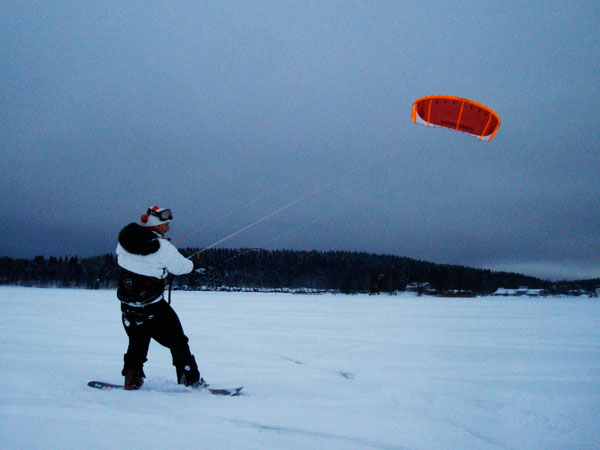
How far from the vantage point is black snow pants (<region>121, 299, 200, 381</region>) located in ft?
10.0

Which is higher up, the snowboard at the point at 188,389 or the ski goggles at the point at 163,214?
the ski goggles at the point at 163,214

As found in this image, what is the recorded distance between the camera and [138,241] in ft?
9.78

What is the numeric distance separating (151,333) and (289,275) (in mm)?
70583

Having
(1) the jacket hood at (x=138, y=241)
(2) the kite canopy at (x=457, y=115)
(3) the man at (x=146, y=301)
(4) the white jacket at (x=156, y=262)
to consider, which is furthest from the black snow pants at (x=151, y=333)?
(2) the kite canopy at (x=457, y=115)

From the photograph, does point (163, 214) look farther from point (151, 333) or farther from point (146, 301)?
point (151, 333)

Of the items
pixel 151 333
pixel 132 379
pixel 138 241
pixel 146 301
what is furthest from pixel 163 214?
pixel 132 379

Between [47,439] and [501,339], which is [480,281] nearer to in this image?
[501,339]

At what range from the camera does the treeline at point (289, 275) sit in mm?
64938

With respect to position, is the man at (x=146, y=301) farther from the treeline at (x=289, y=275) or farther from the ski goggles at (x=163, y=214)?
the treeline at (x=289, y=275)

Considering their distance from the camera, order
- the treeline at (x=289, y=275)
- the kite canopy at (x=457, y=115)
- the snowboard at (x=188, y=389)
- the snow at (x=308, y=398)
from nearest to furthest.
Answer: the snow at (x=308, y=398)
the snowboard at (x=188, y=389)
the kite canopy at (x=457, y=115)
the treeline at (x=289, y=275)

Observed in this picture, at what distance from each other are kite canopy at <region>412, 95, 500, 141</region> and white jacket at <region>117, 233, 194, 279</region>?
7.03 meters

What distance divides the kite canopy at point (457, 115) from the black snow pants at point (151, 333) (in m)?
7.24

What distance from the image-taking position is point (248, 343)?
5.90 m

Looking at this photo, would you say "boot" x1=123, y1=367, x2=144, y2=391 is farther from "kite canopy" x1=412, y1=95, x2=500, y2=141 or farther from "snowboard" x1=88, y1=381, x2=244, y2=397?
"kite canopy" x1=412, y1=95, x2=500, y2=141
